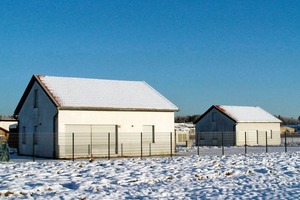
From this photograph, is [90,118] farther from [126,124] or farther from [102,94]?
[102,94]

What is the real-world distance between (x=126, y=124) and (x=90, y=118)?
2666mm

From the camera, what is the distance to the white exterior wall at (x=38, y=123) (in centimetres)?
3130

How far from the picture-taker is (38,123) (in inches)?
1298

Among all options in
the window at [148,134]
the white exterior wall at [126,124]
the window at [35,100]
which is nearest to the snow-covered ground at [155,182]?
the white exterior wall at [126,124]

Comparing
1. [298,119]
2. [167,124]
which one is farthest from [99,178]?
[298,119]

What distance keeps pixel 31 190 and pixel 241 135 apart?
40.6 metres

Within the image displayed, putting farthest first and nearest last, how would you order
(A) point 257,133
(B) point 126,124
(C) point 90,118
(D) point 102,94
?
(A) point 257,133, (D) point 102,94, (B) point 126,124, (C) point 90,118

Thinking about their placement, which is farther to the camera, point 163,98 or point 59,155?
point 163,98

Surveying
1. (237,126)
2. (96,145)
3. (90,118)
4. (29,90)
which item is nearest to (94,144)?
(96,145)

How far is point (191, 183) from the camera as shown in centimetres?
1603

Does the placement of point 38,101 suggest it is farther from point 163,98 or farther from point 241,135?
point 241,135

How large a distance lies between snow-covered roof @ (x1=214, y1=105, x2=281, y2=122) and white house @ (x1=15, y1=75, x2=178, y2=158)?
61.4 feet

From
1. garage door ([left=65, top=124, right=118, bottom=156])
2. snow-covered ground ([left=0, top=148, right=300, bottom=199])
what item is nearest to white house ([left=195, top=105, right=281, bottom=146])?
garage door ([left=65, top=124, right=118, bottom=156])

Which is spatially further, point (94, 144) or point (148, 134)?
point (148, 134)
